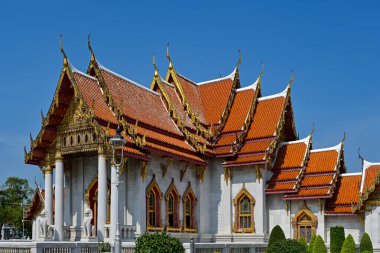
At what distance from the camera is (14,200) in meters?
60.1

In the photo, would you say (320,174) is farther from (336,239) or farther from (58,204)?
(58,204)

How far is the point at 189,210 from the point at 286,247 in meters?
8.25

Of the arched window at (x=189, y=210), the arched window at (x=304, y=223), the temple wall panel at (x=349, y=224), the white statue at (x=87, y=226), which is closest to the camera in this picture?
the white statue at (x=87, y=226)

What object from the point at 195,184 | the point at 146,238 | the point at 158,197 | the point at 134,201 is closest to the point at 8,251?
the point at 146,238

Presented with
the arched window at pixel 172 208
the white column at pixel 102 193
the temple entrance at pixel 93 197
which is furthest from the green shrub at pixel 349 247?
the temple entrance at pixel 93 197

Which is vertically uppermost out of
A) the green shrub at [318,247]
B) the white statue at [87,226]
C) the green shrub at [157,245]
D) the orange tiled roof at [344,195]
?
the orange tiled roof at [344,195]

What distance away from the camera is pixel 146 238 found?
19.4 m

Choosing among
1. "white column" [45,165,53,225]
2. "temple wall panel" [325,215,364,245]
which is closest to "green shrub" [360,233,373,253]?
"temple wall panel" [325,215,364,245]

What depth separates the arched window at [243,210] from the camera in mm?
31406

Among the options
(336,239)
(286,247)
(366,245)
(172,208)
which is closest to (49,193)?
(172,208)

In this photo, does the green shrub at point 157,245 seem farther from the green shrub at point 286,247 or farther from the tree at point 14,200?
the tree at point 14,200

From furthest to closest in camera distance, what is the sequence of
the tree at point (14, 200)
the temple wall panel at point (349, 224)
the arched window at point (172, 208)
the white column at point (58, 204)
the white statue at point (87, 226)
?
the tree at point (14, 200) < the temple wall panel at point (349, 224) < the arched window at point (172, 208) < the white column at point (58, 204) < the white statue at point (87, 226)

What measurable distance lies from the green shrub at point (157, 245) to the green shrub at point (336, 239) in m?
10.3

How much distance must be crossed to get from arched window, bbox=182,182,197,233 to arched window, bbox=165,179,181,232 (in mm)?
699
